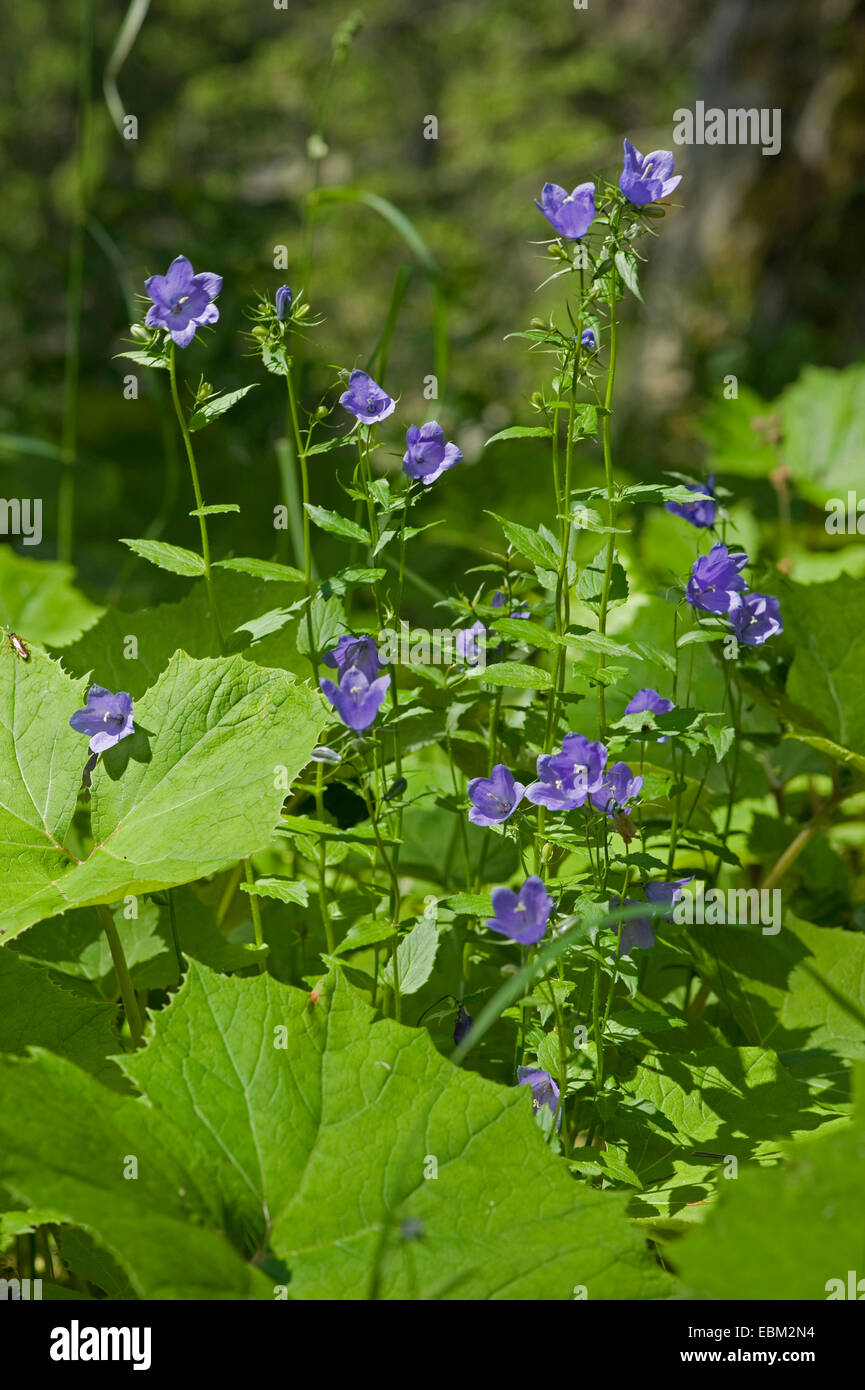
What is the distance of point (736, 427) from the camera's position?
353 cm

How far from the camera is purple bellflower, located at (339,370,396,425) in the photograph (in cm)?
125

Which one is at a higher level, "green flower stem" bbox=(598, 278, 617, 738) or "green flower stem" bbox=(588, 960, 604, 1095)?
"green flower stem" bbox=(598, 278, 617, 738)

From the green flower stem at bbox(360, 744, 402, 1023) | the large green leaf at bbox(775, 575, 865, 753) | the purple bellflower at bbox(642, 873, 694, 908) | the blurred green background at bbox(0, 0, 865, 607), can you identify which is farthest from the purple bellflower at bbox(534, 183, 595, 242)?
the large green leaf at bbox(775, 575, 865, 753)

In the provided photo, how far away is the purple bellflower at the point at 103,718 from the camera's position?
4.51 ft

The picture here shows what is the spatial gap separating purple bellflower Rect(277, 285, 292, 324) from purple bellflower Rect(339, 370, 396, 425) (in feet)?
0.33

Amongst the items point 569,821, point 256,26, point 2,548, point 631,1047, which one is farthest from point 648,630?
point 256,26

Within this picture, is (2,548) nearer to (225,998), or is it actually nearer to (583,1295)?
(225,998)

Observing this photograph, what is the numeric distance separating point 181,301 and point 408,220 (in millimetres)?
826

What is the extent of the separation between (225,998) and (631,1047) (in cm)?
52

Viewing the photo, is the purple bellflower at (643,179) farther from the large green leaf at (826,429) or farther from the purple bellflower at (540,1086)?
the large green leaf at (826,429)

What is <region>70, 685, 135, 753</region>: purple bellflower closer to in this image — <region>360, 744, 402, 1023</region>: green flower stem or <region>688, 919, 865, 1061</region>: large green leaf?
<region>360, 744, 402, 1023</region>: green flower stem

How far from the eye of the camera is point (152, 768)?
4.66 ft

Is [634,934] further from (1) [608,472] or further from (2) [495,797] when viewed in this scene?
(1) [608,472]

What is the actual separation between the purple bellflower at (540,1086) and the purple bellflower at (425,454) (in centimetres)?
66
